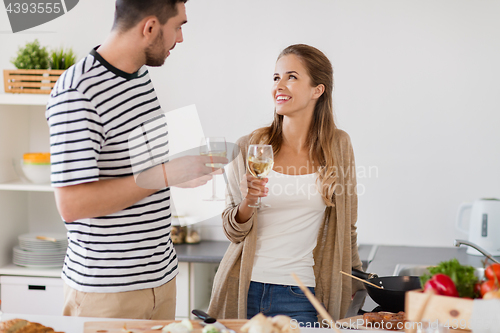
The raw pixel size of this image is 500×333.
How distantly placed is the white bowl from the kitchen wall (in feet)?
2.81

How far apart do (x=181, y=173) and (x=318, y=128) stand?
0.91 meters

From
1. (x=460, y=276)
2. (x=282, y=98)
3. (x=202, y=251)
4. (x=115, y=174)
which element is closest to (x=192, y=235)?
(x=202, y=251)

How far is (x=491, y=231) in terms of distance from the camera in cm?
243

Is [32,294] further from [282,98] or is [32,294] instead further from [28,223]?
[282,98]

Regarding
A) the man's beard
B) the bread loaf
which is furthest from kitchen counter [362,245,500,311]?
the bread loaf

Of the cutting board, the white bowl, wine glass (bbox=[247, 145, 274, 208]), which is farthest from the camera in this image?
the white bowl

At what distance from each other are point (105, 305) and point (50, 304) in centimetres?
149

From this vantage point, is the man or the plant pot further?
the plant pot

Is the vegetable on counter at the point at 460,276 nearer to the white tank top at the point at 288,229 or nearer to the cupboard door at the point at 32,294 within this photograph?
the white tank top at the point at 288,229

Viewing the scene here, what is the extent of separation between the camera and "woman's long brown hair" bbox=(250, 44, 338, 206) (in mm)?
1925

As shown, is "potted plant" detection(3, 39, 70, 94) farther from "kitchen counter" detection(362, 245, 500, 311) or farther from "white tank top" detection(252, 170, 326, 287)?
"kitchen counter" detection(362, 245, 500, 311)

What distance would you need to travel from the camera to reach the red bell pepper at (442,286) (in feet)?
3.13

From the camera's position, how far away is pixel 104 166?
52.1 inches

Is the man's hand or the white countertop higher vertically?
the man's hand
